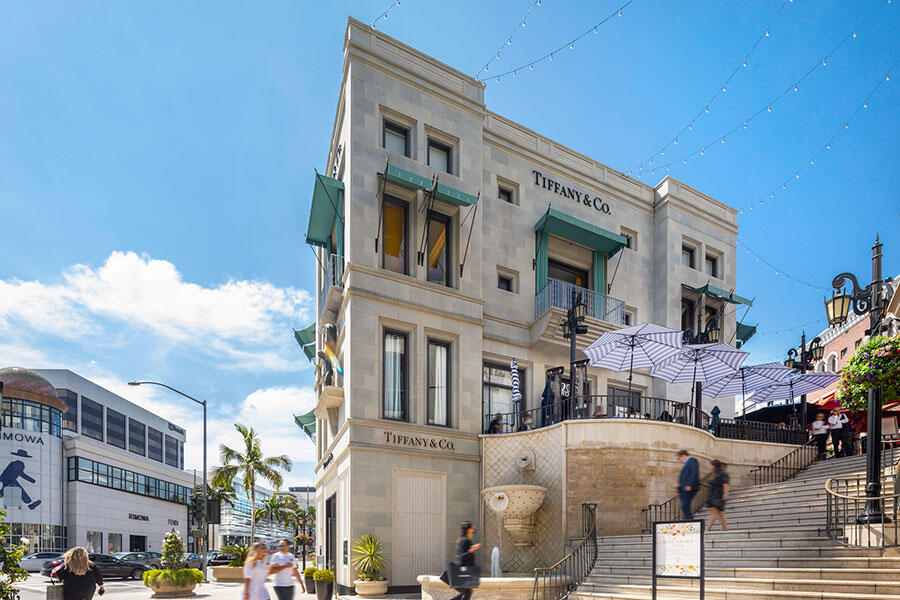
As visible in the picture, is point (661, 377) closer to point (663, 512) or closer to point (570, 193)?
point (663, 512)

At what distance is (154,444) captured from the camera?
78.9 m

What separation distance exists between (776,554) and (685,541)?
489 cm

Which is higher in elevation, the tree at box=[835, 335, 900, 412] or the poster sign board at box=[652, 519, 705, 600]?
the tree at box=[835, 335, 900, 412]

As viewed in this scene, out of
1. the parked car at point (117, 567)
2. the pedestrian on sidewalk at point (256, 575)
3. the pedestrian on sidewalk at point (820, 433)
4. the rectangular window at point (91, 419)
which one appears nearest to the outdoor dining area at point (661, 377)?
the pedestrian on sidewalk at point (820, 433)

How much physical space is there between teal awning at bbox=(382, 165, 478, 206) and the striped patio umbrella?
6.03 metres

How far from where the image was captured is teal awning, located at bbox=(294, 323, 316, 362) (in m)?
30.1

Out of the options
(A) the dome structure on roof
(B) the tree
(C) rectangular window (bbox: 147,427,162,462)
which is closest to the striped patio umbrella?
(B) the tree

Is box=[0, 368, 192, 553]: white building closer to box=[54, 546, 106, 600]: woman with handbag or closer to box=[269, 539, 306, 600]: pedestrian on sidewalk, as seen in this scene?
box=[269, 539, 306, 600]: pedestrian on sidewalk

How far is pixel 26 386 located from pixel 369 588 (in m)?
46.5

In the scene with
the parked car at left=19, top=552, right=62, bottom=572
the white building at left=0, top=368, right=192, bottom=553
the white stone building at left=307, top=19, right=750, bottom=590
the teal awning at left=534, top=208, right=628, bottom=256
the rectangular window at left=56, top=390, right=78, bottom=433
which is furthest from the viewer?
the rectangular window at left=56, top=390, right=78, bottom=433

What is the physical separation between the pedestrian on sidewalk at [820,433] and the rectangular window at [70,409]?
60.0 metres

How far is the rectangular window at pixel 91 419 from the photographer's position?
62.7 metres

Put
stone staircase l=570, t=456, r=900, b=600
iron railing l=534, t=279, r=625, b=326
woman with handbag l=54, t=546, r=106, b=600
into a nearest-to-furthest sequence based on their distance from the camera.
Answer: woman with handbag l=54, t=546, r=106, b=600, stone staircase l=570, t=456, r=900, b=600, iron railing l=534, t=279, r=625, b=326

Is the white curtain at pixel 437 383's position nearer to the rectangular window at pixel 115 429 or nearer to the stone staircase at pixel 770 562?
the stone staircase at pixel 770 562
